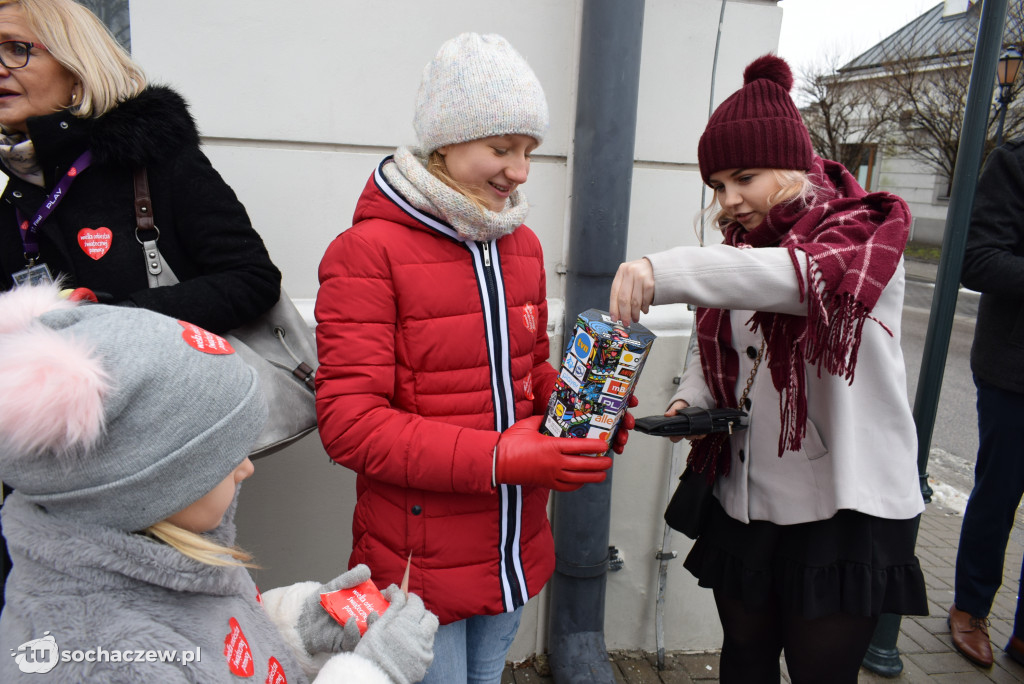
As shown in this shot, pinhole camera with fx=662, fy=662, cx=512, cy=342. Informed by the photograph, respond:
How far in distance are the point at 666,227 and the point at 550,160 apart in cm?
52

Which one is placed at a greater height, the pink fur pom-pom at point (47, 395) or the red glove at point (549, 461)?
the pink fur pom-pom at point (47, 395)

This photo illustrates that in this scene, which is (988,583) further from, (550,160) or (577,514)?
(550,160)

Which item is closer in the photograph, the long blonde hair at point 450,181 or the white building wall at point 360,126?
the long blonde hair at point 450,181

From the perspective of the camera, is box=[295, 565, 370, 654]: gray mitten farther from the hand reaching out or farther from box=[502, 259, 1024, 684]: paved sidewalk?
box=[502, 259, 1024, 684]: paved sidewalk

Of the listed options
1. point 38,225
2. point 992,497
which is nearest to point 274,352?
point 38,225

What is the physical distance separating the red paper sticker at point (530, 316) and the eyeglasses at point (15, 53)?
126 centimetres

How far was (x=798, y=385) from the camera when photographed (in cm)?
149

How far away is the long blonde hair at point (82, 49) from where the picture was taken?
1495 millimetres

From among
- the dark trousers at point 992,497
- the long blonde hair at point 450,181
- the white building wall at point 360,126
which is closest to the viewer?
the long blonde hair at point 450,181

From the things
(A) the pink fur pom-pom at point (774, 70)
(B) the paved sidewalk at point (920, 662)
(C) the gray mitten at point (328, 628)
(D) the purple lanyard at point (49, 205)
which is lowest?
(B) the paved sidewalk at point (920, 662)

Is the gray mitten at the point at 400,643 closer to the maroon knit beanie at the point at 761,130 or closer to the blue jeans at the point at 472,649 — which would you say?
the blue jeans at the point at 472,649

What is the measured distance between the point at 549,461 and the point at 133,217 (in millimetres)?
1139

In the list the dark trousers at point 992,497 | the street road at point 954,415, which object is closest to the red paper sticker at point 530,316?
the dark trousers at point 992,497

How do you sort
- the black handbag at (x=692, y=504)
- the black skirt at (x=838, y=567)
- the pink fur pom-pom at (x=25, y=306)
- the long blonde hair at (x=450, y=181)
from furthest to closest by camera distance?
the black handbag at (x=692, y=504) < the black skirt at (x=838, y=567) < the long blonde hair at (x=450, y=181) < the pink fur pom-pom at (x=25, y=306)
